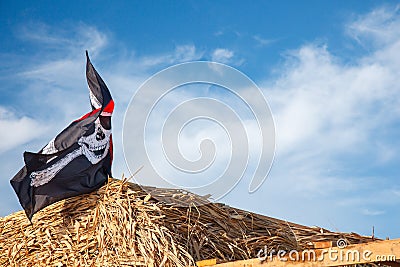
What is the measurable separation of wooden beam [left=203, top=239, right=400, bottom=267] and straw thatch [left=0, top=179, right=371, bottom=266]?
1.18m

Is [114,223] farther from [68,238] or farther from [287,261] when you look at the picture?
[287,261]

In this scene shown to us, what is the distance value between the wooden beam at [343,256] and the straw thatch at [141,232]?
46.5 inches

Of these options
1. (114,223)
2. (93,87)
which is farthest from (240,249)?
(93,87)

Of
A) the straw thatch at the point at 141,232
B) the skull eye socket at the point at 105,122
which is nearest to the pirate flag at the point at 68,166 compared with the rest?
the skull eye socket at the point at 105,122

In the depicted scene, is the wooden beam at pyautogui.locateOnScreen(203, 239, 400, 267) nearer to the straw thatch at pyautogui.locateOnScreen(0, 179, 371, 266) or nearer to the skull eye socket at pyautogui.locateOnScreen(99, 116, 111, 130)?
the straw thatch at pyautogui.locateOnScreen(0, 179, 371, 266)

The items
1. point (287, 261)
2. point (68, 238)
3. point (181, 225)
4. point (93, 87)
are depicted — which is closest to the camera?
point (287, 261)

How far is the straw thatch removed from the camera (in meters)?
5.93

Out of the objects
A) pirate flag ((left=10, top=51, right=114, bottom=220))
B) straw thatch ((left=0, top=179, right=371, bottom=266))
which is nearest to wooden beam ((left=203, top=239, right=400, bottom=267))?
straw thatch ((left=0, top=179, right=371, bottom=266))

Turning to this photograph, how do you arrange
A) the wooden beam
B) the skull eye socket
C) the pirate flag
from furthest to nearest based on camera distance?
the skull eye socket
the pirate flag
the wooden beam

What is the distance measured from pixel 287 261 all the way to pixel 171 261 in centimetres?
132

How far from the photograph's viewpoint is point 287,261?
4730 millimetres

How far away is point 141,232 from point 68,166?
150 cm

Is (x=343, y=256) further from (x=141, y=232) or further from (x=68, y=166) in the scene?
(x=68, y=166)

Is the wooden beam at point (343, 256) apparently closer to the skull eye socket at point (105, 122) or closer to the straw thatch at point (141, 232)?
the straw thatch at point (141, 232)
